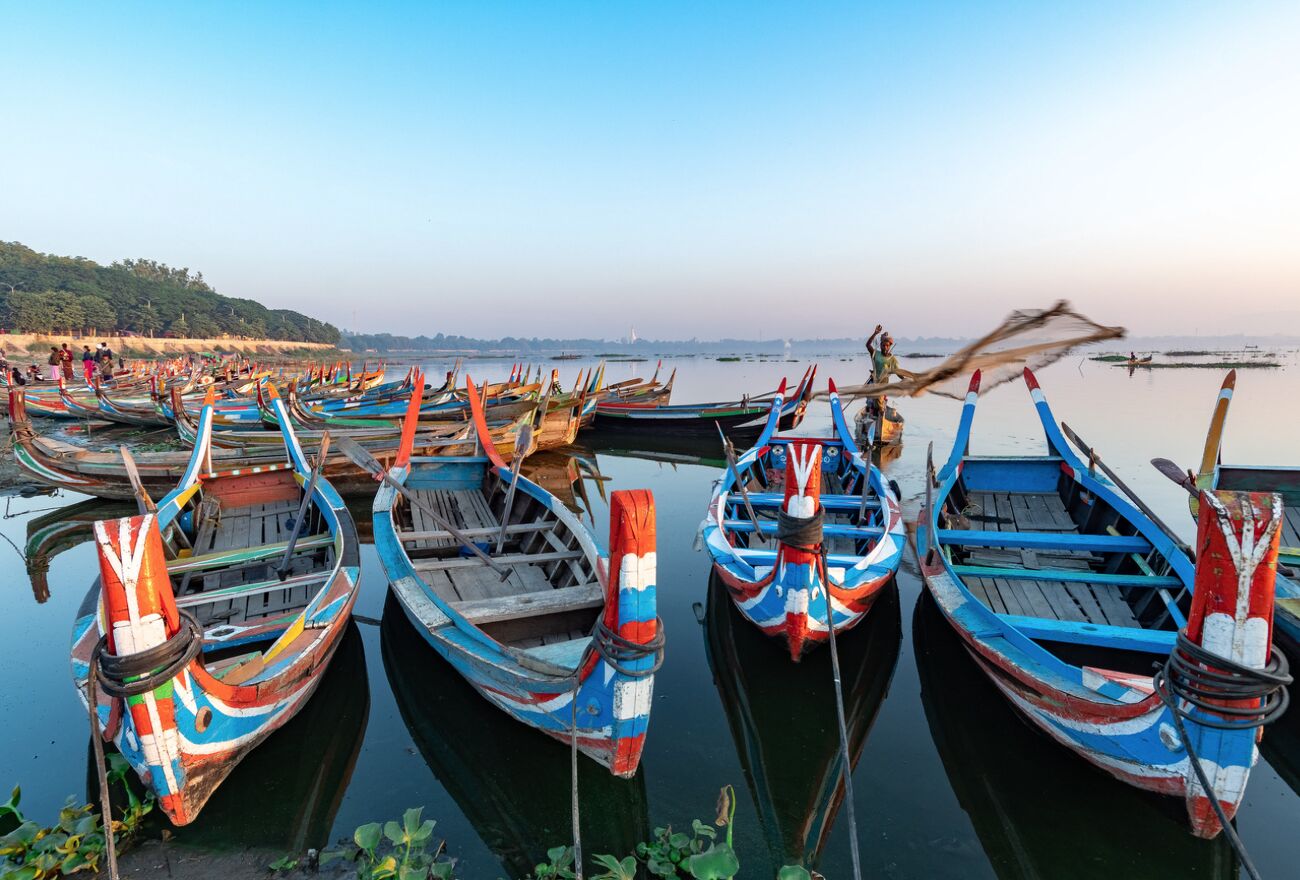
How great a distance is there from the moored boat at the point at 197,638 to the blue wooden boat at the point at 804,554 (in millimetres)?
3556

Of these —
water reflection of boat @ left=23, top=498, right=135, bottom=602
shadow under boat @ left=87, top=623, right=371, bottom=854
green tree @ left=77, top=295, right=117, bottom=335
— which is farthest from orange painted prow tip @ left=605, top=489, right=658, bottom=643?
green tree @ left=77, top=295, right=117, bottom=335

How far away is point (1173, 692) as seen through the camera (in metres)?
2.92

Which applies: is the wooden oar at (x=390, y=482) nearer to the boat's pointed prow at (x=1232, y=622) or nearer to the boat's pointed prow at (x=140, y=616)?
the boat's pointed prow at (x=140, y=616)

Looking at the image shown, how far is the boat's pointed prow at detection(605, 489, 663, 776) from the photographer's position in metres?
3.23

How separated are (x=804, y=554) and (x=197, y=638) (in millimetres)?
4038

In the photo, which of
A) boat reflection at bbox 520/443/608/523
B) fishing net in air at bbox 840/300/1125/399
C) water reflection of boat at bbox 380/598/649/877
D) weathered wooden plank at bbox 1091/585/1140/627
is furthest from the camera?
boat reflection at bbox 520/443/608/523

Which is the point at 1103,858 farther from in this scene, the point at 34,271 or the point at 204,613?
the point at 34,271

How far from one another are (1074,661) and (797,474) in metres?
3.14

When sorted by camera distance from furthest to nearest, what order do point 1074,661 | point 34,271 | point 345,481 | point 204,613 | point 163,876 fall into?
point 34,271 < point 345,481 < point 204,613 < point 1074,661 < point 163,876

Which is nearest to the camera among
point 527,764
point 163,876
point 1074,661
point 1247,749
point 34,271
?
point 1247,749

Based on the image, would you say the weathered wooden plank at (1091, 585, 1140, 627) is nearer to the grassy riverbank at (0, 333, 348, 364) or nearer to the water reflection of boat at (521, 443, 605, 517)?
the water reflection of boat at (521, 443, 605, 517)

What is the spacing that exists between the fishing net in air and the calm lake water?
9.49 feet

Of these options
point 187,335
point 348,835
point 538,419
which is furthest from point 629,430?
point 187,335

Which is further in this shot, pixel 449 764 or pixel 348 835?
pixel 449 764
